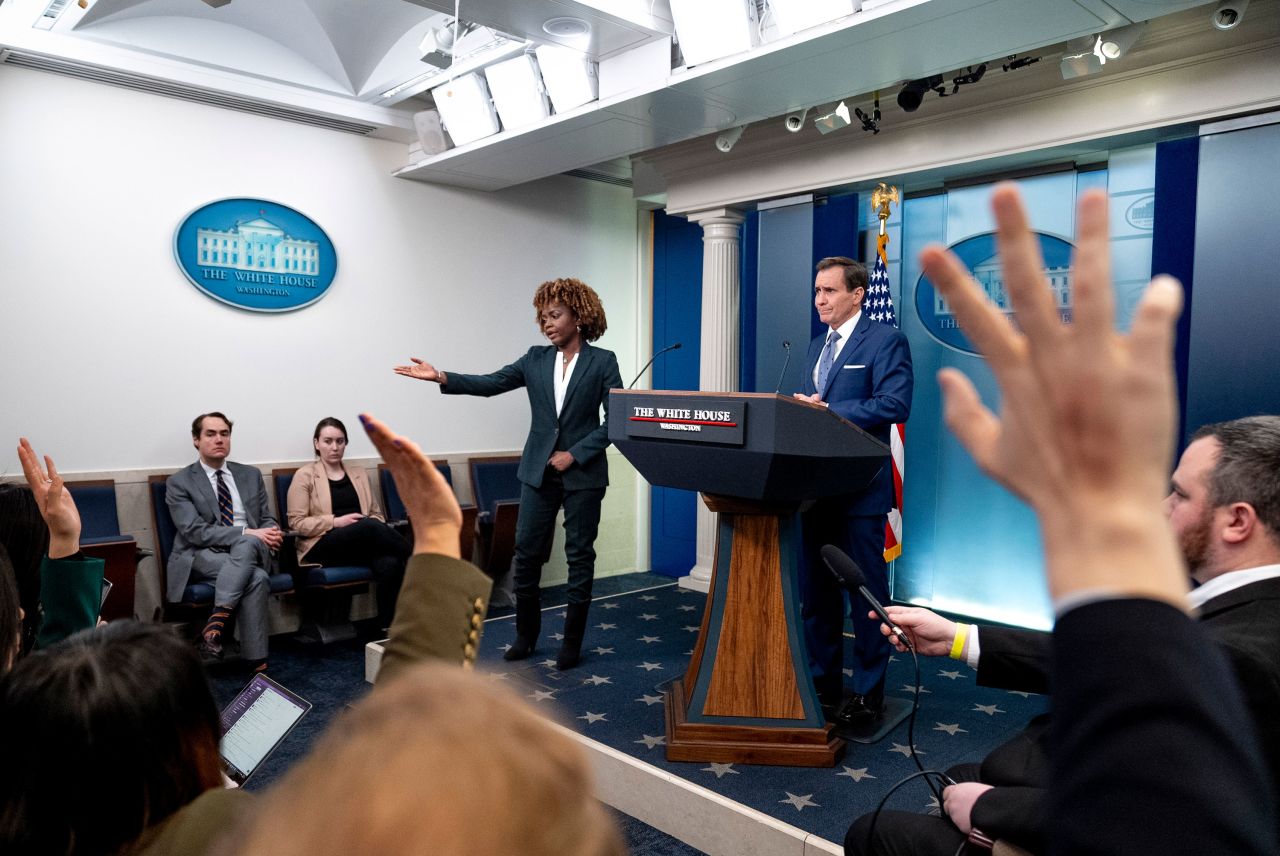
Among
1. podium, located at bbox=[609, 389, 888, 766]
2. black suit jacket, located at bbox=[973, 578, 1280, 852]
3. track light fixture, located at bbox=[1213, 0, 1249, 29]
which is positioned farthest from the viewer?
track light fixture, located at bbox=[1213, 0, 1249, 29]

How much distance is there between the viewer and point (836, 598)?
328 centimetres

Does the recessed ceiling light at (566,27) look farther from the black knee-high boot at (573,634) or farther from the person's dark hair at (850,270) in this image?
the black knee-high boot at (573,634)

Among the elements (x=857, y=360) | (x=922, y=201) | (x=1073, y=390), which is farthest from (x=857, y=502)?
(x=1073, y=390)

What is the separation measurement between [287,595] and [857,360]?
3.44 m

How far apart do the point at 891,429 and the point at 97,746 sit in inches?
150

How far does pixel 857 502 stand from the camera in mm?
3217

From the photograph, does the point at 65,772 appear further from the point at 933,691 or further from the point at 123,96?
the point at 123,96

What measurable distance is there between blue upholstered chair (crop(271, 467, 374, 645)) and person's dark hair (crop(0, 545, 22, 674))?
3351 mm

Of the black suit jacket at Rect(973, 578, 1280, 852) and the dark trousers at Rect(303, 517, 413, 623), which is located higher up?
the black suit jacket at Rect(973, 578, 1280, 852)

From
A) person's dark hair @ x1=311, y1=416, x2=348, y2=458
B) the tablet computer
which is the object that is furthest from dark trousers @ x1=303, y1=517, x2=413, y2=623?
the tablet computer

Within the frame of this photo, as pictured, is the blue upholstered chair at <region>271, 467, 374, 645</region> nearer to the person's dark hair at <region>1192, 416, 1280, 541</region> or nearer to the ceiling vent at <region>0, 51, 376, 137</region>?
the ceiling vent at <region>0, 51, 376, 137</region>

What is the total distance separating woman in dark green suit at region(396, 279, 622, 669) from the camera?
3.94m

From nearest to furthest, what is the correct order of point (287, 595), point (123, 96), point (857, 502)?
1. point (857, 502)
2. point (123, 96)
3. point (287, 595)

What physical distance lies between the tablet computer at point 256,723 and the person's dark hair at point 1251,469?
1.64 meters
